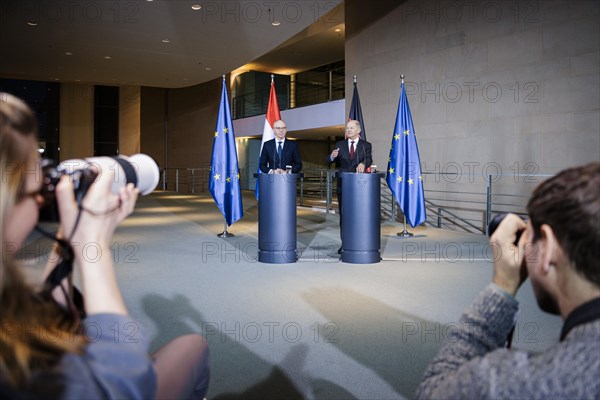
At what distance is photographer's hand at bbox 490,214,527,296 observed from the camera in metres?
0.80

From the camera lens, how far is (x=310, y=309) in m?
2.97

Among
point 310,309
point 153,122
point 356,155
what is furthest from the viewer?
point 153,122

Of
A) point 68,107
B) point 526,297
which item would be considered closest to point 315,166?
point 68,107

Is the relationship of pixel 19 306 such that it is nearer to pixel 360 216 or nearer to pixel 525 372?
pixel 525 372

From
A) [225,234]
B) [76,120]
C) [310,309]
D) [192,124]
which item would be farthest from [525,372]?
[76,120]

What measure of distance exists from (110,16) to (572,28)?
22.4 ft

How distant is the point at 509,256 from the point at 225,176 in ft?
17.7

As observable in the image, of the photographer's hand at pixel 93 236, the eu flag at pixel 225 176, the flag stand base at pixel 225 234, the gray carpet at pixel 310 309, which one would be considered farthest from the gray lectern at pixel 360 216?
the photographer's hand at pixel 93 236

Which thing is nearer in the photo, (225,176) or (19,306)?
(19,306)

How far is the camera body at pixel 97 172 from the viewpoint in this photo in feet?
2.25

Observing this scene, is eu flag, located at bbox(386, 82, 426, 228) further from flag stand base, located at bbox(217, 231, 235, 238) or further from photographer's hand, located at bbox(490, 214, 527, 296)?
photographer's hand, located at bbox(490, 214, 527, 296)

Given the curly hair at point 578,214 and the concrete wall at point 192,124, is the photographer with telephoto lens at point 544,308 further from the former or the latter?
the concrete wall at point 192,124

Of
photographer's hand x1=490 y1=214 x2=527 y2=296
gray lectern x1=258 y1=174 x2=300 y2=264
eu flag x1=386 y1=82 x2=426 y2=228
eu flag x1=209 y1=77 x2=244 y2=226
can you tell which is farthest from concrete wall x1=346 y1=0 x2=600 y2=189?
photographer's hand x1=490 y1=214 x2=527 y2=296

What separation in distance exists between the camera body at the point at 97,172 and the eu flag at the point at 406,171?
531 centimetres
